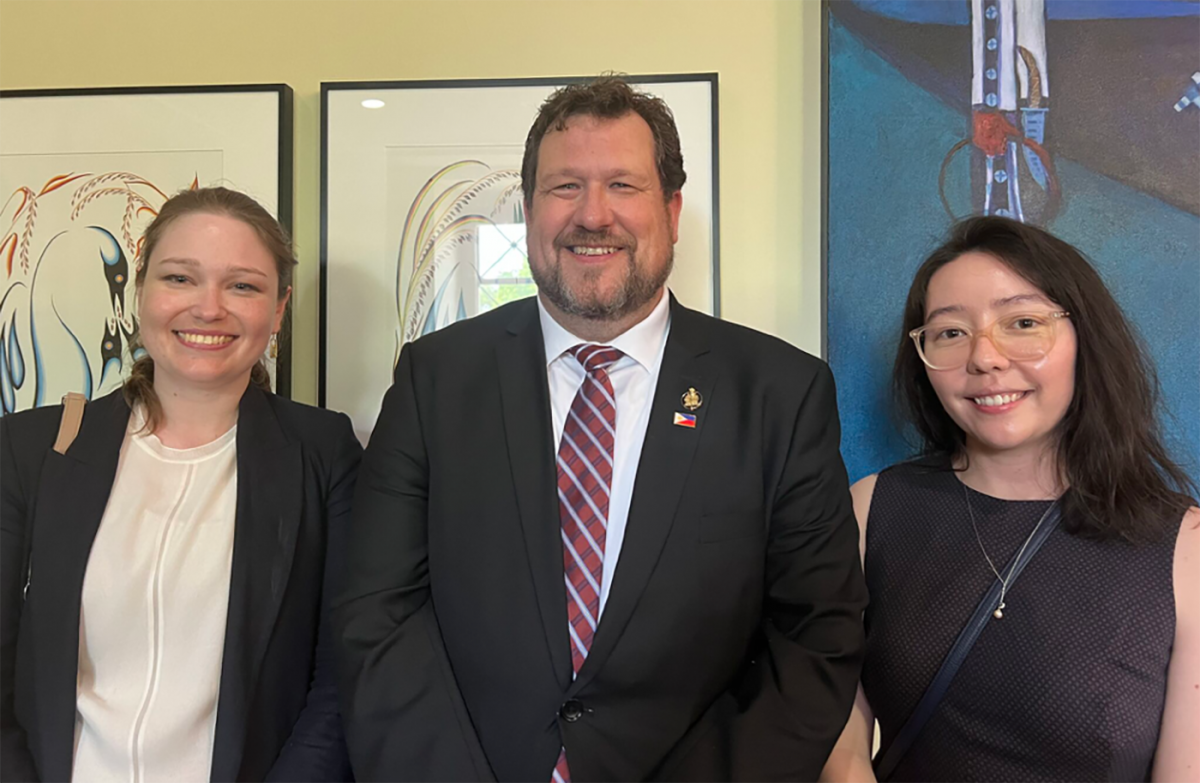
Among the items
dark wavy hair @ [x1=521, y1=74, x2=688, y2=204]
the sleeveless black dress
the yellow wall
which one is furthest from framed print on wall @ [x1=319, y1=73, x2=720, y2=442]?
the sleeveless black dress

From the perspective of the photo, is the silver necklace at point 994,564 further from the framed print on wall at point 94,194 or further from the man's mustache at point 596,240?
the framed print on wall at point 94,194

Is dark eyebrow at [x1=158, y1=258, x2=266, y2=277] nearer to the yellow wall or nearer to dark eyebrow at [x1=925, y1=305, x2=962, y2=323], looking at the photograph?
the yellow wall

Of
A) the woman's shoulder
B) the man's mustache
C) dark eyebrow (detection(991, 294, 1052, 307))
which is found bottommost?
the woman's shoulder

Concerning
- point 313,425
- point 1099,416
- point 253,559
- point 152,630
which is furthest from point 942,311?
point 152,630

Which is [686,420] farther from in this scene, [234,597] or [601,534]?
[234,597]

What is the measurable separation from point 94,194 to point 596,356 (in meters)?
1.49

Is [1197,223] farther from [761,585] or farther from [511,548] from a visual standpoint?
[511,548]

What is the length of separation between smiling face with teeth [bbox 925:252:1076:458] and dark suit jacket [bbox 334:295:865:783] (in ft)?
0.90

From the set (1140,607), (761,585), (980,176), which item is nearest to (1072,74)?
(980,176)

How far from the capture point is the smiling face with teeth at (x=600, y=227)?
1.41 m

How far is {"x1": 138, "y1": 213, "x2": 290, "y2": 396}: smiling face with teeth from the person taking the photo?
5.03 feet

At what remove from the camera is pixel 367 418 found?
2.00m

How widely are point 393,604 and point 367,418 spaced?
29.4 inches

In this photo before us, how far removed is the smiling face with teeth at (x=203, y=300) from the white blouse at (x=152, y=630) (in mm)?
234
